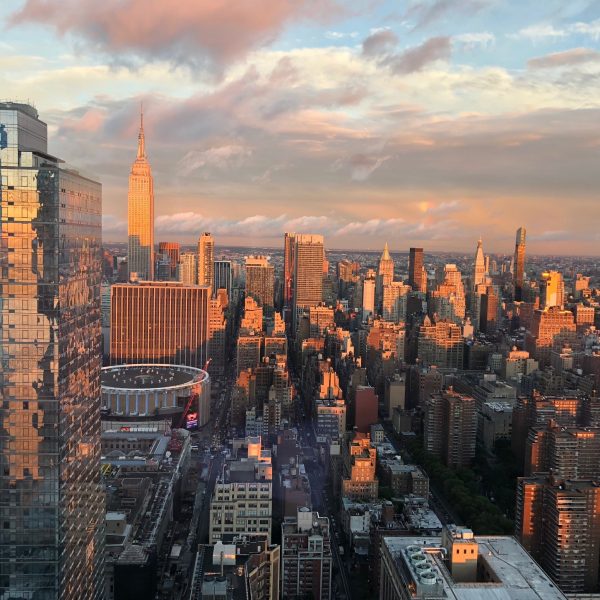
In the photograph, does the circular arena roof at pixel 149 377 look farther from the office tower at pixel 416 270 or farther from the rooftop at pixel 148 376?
the office tower at pixel 416 270

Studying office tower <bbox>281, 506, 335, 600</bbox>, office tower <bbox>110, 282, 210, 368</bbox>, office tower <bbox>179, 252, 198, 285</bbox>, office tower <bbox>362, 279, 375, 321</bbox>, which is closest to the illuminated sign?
office tower <bbox>110, 282, 210, 368</bbox>

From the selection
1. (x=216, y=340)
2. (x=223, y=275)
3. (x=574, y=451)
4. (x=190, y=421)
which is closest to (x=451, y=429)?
(x=574, y=451)

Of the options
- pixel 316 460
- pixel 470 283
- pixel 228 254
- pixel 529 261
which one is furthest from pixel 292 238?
pixel 316 460

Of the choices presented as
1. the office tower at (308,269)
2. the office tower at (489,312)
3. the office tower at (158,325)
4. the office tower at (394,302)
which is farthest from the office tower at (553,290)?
the office tower at (158,325)

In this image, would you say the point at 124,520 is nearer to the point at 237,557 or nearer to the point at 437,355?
the point at 237,557

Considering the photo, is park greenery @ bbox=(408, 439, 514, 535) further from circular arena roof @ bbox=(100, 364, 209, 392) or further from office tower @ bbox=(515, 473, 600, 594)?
circular arena roof @ bbox=(100, 364, 209, 392)

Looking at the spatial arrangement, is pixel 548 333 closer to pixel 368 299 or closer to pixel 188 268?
pixel 368 299
